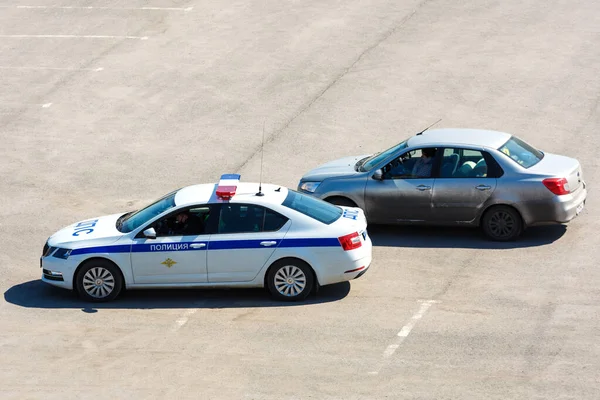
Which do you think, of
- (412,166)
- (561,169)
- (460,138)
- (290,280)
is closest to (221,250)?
(290,280)

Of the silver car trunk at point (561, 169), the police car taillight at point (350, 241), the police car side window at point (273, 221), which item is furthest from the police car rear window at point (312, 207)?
the silver car trunk at point (561, 169)

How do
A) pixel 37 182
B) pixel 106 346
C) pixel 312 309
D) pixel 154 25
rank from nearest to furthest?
pixel 106 346
pixel 312 309
pixel 37 182
pixel 154 25

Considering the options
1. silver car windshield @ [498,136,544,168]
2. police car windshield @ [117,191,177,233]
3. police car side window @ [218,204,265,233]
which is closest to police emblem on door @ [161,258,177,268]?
police car windshield @ [117,191,177,233]

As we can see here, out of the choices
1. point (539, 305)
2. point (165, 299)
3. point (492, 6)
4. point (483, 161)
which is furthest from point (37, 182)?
point (492, 6)

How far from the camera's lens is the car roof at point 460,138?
16391mm

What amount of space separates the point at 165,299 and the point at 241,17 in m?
15.2

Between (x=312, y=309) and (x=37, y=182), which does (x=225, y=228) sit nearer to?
(x=312, y=309)

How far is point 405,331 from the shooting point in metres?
12.9

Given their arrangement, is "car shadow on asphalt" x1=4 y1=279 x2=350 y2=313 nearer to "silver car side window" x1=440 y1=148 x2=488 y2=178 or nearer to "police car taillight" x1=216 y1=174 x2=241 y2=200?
"police car taillight" x1=216 y1=174 x2=241 y2=200

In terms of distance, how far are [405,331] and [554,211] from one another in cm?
428

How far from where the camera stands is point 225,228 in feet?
46.5

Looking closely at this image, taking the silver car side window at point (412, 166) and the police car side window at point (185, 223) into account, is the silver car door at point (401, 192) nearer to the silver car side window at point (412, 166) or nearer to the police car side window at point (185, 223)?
the silver car side window at point (412, 166)

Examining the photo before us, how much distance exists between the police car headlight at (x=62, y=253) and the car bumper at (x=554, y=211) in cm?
713

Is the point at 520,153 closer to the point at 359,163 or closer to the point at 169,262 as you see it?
the point at 359,163
